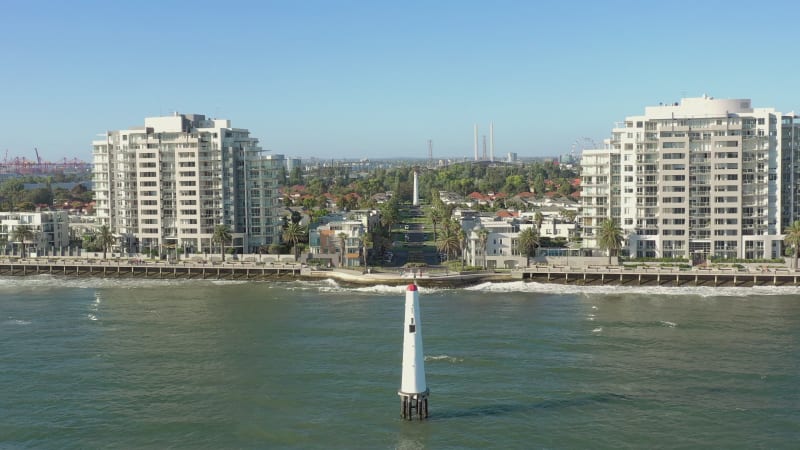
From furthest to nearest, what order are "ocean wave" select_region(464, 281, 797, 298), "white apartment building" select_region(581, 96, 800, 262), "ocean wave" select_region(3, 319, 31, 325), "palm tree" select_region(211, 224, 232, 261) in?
"palm tree" select_region(211, 224, 232, 261), "white apartment building" select_region(581, 96, 800, 262), "ocean wave" select_region(464, 281, 797, 298), "ocean wave" select_region(3, 319, 31, 325)

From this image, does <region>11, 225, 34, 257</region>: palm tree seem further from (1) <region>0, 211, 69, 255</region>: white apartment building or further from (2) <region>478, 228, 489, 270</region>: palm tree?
(2) <region>478, 228, 489, 270</region>: palm tree

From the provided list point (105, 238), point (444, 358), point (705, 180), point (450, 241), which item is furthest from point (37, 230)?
point (705, 180)

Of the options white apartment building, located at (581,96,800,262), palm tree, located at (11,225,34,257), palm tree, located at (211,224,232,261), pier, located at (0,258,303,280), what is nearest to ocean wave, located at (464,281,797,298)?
white apartment building, located at (581,96,800,262)

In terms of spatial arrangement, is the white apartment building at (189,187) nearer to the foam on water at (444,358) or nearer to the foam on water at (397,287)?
the foam on water at (397,287)

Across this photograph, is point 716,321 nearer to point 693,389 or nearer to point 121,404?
point 693,389

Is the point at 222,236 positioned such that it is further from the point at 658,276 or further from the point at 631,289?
the point at 658,276

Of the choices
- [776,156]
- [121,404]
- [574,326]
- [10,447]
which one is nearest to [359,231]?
[574,326]

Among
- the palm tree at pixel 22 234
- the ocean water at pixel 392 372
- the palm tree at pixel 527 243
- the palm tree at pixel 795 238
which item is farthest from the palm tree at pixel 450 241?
the palm tree at pixel 22 234
